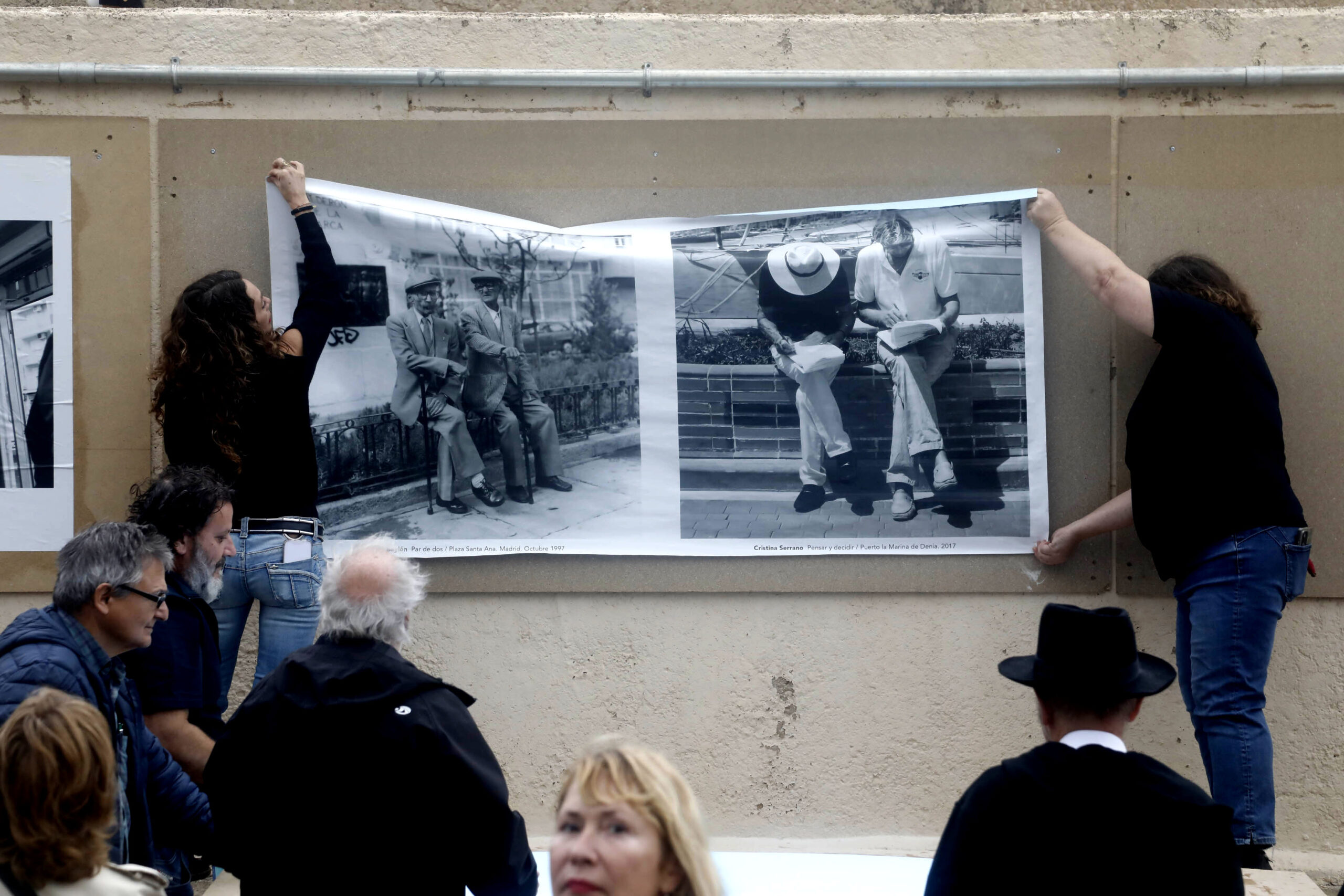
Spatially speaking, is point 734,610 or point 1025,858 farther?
point 734,610

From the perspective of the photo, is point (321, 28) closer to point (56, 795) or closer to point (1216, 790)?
point (56, 795)

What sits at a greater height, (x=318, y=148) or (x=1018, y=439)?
(x=318, y=148)

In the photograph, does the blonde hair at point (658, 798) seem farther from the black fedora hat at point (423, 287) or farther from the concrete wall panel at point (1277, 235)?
the concrete wall panel at point (1277, 235)

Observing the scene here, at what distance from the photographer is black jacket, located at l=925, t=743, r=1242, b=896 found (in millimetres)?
1854

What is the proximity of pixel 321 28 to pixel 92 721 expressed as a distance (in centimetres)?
279

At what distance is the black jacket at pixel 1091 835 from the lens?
1.85 m

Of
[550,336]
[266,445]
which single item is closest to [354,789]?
[266,445]

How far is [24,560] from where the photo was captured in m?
3.91

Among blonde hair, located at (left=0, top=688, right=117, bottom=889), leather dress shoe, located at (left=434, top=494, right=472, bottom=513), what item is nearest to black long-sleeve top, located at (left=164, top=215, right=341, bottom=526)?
leather dress shoe, located at (left=434, top=494, right=472, bottom=513)

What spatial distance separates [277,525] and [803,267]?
1.97 meters

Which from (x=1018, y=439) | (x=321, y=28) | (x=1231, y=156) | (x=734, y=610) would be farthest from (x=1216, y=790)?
(x=321, y=28)

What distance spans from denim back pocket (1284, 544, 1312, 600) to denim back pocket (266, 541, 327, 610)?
292 cm

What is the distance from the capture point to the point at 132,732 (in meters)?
2.54

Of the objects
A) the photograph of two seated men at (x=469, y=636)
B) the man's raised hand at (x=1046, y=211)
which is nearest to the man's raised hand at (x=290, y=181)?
the photograph of two seated men at (x=469, y=636)
